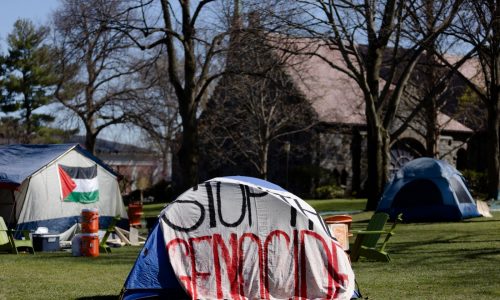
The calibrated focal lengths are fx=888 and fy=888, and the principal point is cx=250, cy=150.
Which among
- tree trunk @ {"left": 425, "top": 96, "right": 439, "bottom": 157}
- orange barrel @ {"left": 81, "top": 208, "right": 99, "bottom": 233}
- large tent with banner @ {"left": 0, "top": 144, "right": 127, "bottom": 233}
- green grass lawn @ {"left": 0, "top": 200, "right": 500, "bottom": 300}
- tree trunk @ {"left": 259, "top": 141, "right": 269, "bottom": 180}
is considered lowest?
green grass lawn @ {"left": 0, "top": 200, "right": 500, "bottom": 300}

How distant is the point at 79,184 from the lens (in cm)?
2212

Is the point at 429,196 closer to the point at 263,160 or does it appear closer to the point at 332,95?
the point at 263,160

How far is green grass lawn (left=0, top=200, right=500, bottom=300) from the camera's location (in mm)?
11312

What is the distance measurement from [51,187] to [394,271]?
34.4 feet

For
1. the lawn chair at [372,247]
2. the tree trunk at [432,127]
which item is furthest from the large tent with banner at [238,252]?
the tree trunk at [432,127]

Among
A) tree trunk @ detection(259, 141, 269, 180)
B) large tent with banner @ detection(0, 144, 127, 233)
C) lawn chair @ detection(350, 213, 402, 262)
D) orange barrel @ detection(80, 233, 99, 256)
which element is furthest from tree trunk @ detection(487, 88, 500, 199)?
orange barrel @ detection(80, 233, 99, 256)

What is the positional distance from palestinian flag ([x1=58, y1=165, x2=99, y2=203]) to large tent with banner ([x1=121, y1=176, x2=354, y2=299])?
11.5 metres

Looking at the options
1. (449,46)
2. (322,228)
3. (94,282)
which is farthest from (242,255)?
(449,46)

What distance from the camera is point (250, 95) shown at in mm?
43406

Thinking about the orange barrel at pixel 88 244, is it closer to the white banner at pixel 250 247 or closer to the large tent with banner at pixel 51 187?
the large tent with banner at pixel 51 187

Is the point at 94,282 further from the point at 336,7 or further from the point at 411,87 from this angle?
the point at 411,87

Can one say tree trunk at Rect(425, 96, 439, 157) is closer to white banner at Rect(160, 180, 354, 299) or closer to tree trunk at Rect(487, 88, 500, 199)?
tree trunk at Rect(487, 88, 500, 199)

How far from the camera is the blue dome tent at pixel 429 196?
2428 cm

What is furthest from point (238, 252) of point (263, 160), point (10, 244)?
point (263, 160)
